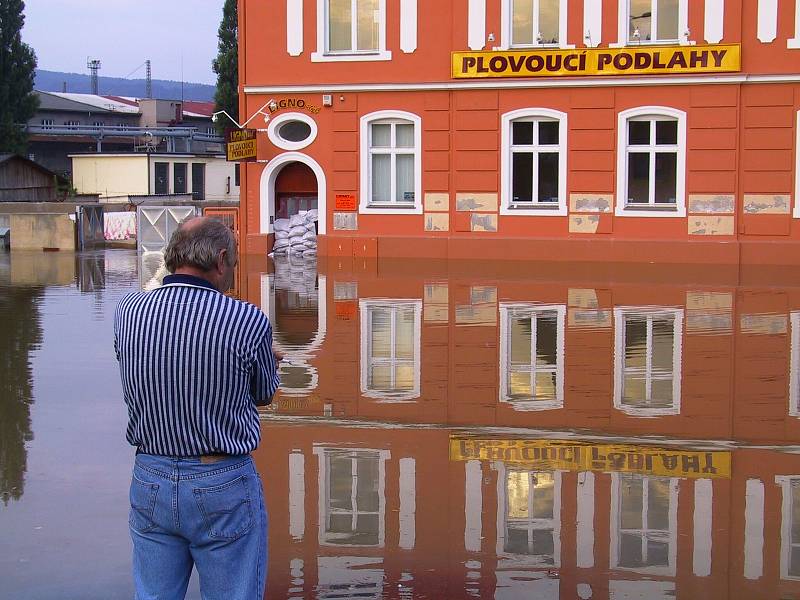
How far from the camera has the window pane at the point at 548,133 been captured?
81.8 feet

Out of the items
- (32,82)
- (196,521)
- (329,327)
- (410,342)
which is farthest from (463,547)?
(32,82)

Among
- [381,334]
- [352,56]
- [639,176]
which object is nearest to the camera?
[381,334]

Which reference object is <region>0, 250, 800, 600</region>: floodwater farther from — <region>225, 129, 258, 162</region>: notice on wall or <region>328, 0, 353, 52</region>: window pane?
<region>328, 0, 353, 52</region>: window pane

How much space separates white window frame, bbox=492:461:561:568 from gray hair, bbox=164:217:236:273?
2.65 m

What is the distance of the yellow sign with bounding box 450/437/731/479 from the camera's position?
787cm

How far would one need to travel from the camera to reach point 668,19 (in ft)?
79.0

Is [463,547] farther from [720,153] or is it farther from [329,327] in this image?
[720,153]

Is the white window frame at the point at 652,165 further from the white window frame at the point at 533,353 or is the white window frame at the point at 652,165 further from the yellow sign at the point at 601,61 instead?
the white window frame at the point at 533,353

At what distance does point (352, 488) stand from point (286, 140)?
19811 millimetres

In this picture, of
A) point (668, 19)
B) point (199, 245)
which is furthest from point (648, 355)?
point (668, 19)

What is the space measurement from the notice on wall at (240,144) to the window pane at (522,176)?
5.88m

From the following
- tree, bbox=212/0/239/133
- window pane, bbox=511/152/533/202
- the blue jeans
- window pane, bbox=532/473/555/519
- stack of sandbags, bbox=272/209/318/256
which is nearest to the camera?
the blue jeans

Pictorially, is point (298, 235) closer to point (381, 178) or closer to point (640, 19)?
point (381, 178)

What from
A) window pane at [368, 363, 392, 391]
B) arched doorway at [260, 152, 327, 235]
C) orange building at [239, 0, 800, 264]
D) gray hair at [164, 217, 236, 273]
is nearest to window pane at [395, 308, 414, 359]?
window pane at [368, 363, 392, 391]
